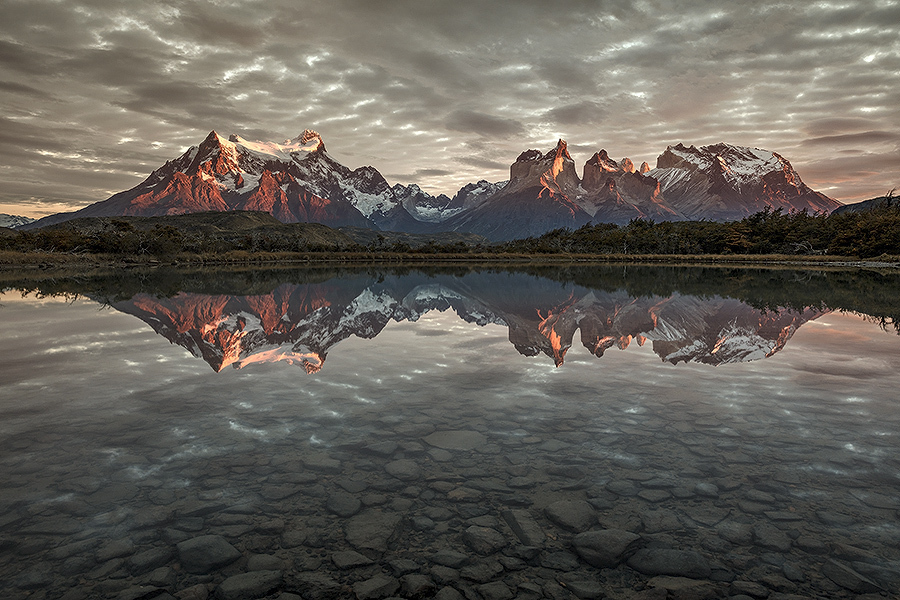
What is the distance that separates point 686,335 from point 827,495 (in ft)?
59.5

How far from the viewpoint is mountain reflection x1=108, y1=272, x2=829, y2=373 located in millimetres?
22000

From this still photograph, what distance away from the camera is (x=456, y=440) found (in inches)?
439

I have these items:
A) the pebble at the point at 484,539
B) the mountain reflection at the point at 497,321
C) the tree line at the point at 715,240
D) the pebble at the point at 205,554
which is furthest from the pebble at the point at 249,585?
the tree line at the point at 715,240

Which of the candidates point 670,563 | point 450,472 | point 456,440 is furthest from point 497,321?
point 670,563

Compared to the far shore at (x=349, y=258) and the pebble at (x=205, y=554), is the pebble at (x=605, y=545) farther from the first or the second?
the far shore at (x=349, y=258)

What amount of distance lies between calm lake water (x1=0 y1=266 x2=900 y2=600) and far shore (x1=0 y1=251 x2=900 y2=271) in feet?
375

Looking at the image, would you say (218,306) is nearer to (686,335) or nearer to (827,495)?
(686,335)

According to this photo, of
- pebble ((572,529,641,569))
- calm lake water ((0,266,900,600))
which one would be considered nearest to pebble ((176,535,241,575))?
calm lake water ((0,266,900,600))

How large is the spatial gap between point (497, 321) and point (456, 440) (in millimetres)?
21696

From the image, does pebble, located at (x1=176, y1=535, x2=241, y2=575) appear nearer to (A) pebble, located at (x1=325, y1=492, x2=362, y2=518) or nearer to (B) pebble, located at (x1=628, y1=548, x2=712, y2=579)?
(A) pebble, located at (x1=325, y1=492, x2=362, y2=518)

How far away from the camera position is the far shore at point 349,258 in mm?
108688

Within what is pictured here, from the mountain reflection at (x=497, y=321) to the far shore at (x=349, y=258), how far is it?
8820 cm

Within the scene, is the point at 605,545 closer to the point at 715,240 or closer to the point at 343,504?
the point at 343,504

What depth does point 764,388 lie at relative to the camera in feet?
50.8
